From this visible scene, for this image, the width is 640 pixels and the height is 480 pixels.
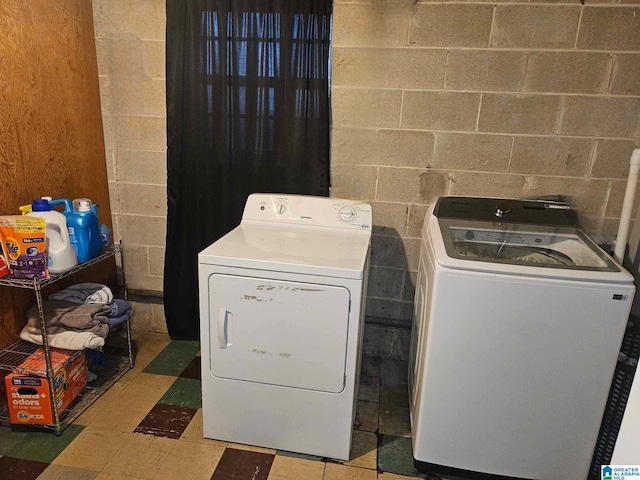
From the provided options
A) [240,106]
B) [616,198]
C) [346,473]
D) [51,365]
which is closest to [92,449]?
[51,365]

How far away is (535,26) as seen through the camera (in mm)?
1990

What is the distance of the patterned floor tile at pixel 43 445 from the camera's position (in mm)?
1725

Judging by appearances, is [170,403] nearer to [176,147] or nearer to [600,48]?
[176,147]

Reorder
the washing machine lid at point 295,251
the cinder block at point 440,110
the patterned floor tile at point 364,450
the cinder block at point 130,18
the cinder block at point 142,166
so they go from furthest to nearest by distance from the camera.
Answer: the cinder block at point 142,166 < the cinder block at point 130,18 < the cinder block at point 440,110 < the patterned floor tile at point 364,450 < the washing machine lid at point 295,251

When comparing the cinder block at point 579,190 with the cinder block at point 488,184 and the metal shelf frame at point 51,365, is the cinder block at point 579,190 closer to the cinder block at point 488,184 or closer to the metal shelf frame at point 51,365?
the cinder block at point 488,184

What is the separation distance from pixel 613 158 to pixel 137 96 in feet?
7.95

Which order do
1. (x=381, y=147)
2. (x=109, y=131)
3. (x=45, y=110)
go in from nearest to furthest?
(x=45, y=110)
(x=381, y=147)
(x=109, y=131)

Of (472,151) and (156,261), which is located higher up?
(472,151)

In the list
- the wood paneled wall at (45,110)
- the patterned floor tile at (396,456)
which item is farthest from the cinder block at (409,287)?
the wood paneled wall at (45,110)

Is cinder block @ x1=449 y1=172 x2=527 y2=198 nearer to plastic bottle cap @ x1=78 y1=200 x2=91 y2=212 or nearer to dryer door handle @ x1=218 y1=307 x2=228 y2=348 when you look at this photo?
dryer door handle @ x1=218 y1=307 x2=228 y2=348

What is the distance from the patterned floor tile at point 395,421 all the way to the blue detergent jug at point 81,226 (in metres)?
1.54

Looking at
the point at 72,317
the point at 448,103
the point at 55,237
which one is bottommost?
the point at 72,317

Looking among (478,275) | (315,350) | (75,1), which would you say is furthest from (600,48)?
(75,1)

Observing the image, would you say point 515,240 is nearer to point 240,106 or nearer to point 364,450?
point 364,450
